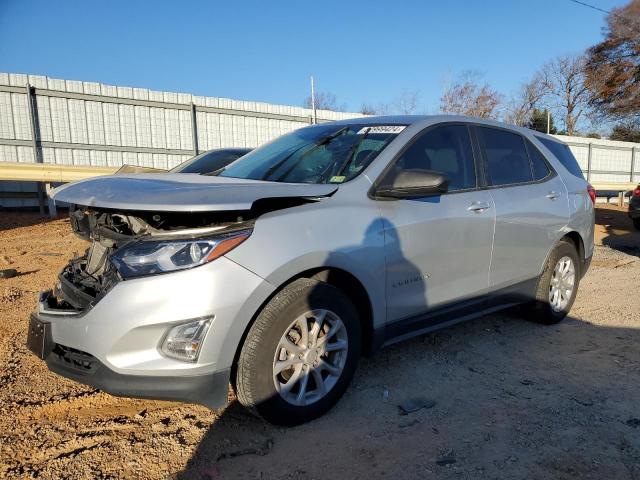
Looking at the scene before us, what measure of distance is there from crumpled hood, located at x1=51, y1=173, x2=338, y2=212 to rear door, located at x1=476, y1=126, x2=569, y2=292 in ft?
5.46

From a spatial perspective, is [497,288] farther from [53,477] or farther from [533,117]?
[533,117]

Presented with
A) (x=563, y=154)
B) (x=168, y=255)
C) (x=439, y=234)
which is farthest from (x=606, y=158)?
(x=168, y=255)

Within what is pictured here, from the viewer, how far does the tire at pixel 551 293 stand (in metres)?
4.36

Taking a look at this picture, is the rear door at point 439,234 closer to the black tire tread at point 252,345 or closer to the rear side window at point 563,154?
the black tire tread at point 252,345

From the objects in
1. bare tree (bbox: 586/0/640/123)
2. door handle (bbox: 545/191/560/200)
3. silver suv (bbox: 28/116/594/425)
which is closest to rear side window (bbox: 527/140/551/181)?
door handle (bbox: 545/191/560/200)

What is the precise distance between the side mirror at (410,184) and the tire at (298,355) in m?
0.73

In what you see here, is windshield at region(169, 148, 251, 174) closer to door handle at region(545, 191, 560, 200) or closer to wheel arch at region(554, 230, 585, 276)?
door handle at region(545, 191, 560, 200)

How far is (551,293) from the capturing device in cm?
448

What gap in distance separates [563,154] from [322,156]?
2.91 metres

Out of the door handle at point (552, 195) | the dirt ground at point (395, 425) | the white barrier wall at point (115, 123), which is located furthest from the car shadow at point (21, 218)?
the door handle at point (552, 195)

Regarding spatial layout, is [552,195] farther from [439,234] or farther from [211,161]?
[211,161]

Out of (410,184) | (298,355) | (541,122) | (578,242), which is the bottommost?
(298,355)

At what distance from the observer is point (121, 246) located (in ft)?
8.13

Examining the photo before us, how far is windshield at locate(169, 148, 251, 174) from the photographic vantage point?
798cm
